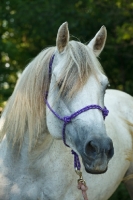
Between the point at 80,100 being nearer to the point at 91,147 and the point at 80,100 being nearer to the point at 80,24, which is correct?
the point at 91,147

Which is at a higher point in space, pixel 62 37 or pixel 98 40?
pixel 62 37

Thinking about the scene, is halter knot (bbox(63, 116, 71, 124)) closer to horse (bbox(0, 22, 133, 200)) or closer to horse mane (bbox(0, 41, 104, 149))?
horse (bbox(0, 22, 133, 200))

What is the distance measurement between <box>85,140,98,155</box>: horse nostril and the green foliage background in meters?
5.28

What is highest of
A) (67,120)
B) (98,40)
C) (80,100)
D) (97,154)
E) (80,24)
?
Answer: (98,40)

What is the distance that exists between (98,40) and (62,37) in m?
0.41

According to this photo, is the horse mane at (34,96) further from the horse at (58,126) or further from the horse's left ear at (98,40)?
the horse's left ear at (98,40)

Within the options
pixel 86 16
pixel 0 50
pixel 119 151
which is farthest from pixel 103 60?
pixel 119 151

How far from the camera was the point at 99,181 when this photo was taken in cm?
396

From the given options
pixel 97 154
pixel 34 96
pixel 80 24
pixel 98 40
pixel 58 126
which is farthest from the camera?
pixel 80 24

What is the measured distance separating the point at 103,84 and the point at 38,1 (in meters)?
6.34

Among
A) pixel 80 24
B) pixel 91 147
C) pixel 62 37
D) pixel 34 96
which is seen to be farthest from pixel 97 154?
pixel 80 24

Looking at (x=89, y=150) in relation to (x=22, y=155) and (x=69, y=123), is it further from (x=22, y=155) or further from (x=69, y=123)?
(x=22, y=155)

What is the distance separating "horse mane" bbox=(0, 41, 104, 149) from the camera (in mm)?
3229

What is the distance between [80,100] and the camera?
3035 millimetres
